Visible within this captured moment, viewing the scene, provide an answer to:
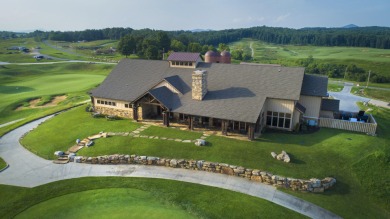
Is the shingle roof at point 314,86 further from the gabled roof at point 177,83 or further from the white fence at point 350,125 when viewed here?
the gabled roof at point 177,83

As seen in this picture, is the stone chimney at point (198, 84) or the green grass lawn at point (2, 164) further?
the stone chimney at point (198, 84)

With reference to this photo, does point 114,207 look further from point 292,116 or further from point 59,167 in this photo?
point 292,116

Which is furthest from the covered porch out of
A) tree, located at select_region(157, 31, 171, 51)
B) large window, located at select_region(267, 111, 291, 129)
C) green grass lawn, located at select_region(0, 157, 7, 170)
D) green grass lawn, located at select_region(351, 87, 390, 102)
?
tree, located at select_region(157, 31, 171, 51)

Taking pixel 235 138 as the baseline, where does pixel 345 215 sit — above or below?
below

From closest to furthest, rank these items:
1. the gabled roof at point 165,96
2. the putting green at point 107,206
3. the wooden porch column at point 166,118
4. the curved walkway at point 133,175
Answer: the putting green at point 107,206 → the curved walkway at point 133,175 → the gabled roof at point 165,96 → the wooden porch column at point 166,118

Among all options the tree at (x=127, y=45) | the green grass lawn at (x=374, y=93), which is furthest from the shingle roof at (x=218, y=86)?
the tree at (x=127, y=45)

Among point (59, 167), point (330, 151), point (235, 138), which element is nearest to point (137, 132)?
point (59, 167)

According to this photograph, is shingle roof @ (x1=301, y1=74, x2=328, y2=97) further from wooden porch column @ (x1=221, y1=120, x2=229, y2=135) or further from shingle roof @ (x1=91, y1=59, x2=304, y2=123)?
wooden porch column @ (x1=221, y1=120, x2=229, y2=135)
